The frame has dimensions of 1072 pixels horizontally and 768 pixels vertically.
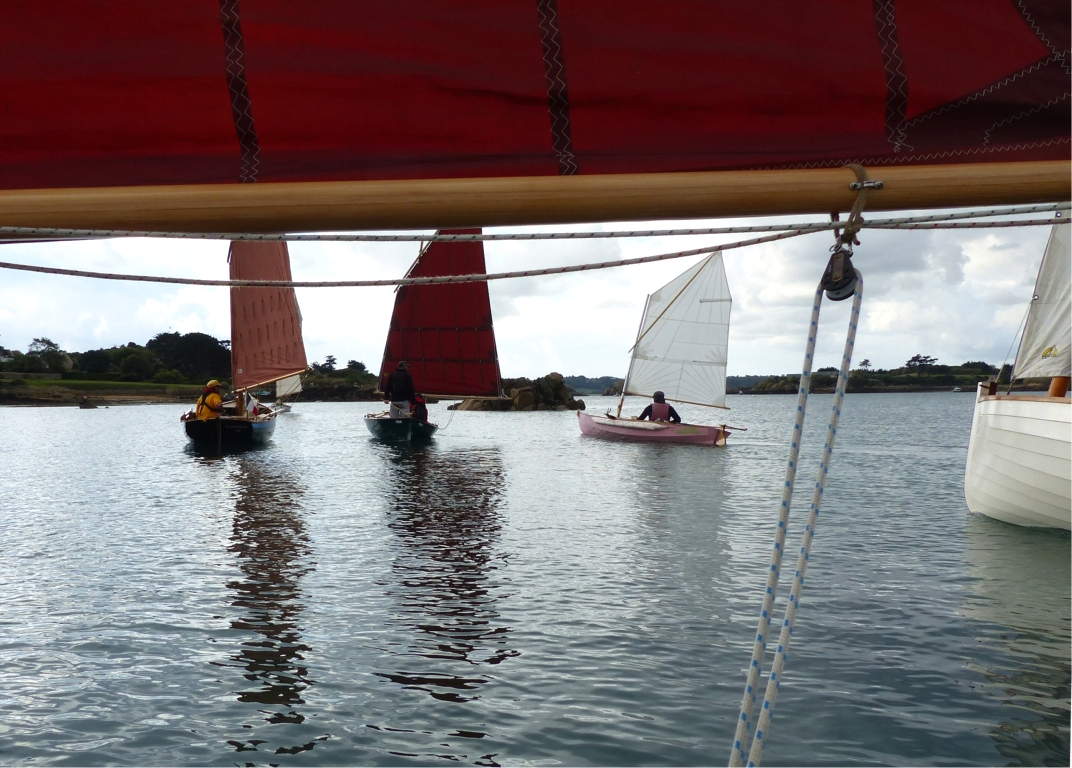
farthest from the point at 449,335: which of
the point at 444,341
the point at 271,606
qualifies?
the point at 271,606

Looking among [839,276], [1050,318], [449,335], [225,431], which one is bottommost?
[225,431]

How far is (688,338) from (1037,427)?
82.3 feet

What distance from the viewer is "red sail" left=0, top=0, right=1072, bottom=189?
228cm

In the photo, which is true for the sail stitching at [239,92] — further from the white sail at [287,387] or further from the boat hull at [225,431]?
the white sail at [287,387]

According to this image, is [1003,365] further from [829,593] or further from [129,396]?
[129,396]

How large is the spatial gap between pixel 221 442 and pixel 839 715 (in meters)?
31.7

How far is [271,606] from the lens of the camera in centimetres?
1027

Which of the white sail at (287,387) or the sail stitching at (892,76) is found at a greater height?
the sail stitching at (892,76)

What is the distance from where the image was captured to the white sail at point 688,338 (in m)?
37.3

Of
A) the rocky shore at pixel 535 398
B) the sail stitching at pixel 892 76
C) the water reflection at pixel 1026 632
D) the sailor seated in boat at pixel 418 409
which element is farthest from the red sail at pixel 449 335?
the rocky shore at pixel 535 398

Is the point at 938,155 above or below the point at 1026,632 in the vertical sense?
above

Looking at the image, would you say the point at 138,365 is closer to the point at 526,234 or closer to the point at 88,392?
the point at 88,392

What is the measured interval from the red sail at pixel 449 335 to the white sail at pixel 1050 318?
25975 millimetres

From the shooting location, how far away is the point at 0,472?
30.2 m
